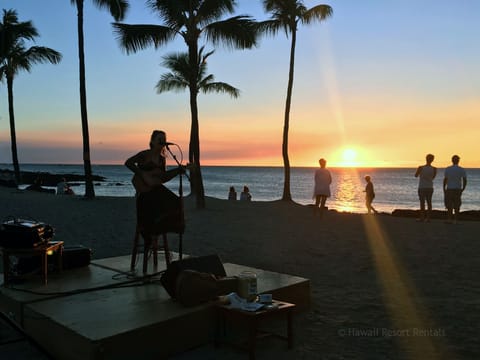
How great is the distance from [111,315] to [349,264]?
175 inches

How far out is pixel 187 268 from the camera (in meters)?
4.35

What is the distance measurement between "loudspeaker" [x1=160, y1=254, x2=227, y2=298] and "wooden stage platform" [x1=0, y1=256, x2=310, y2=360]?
162 millimetres

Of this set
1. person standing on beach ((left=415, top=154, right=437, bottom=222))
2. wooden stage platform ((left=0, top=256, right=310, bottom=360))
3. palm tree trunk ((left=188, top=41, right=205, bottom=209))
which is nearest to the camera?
wooden stage platform ((left=0, top=256, right=310, bottom=360))

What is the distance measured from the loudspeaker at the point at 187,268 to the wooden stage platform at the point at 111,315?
162mm

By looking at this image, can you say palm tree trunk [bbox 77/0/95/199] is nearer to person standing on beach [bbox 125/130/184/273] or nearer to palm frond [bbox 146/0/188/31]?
palm frond [bbox 146/0/188/31]

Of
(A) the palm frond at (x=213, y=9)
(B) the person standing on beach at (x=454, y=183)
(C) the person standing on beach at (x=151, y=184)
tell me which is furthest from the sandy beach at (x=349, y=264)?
(A) the palm frond at (x=213, y=9)

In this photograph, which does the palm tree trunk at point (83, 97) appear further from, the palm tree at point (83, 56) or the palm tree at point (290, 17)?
the palm tree at point (290, 17)

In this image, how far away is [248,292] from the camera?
4.02 meters

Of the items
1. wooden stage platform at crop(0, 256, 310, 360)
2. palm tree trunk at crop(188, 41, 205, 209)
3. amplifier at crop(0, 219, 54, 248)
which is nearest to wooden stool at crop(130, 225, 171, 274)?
wooden stage platform at crop(0, 256, 310, 360)

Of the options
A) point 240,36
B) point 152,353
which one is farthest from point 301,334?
point 240,36

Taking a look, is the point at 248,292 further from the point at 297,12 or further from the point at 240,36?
the point at 297,12

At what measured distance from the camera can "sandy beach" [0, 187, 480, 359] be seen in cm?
406

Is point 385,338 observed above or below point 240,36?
below

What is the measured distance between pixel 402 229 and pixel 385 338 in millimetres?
7608
